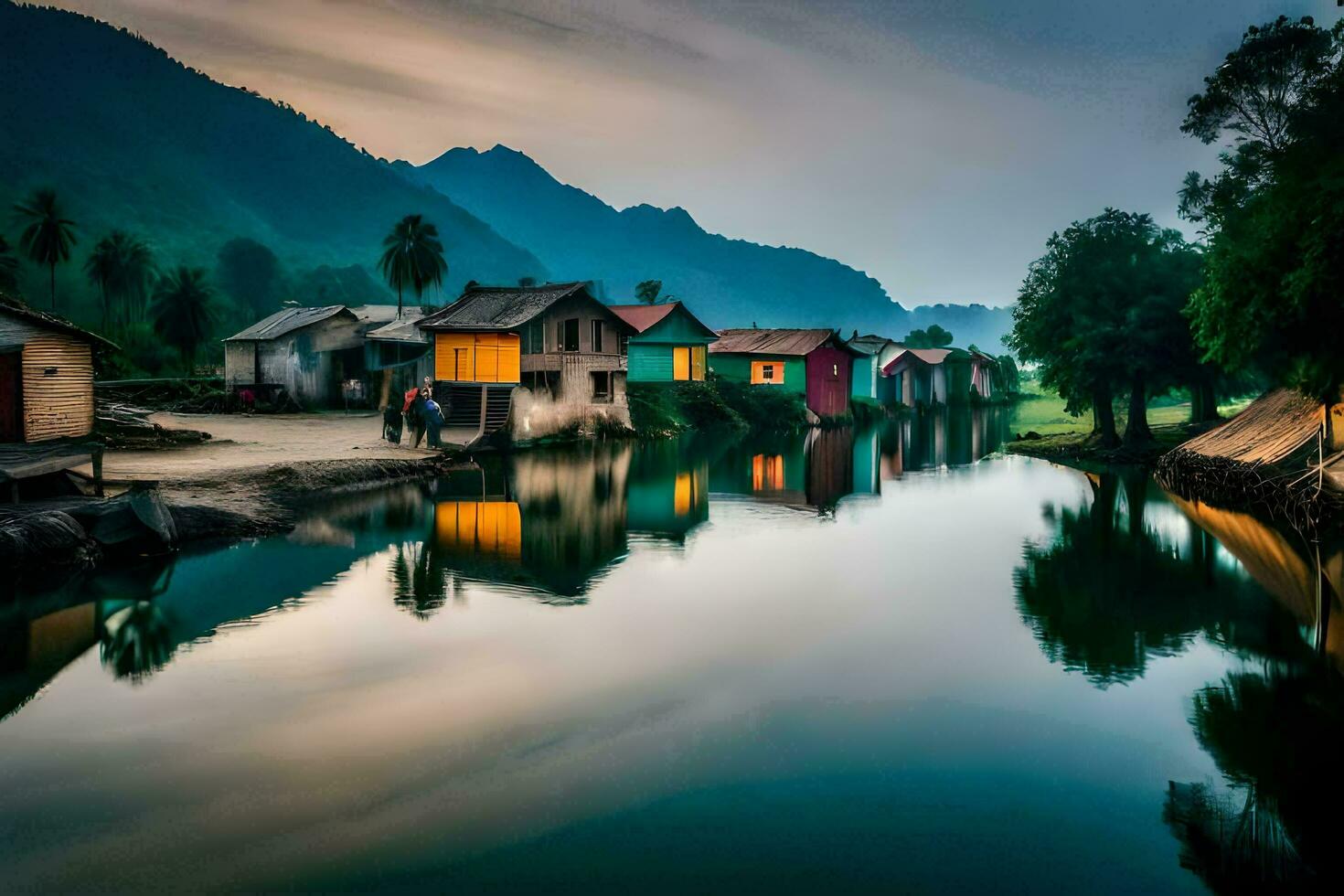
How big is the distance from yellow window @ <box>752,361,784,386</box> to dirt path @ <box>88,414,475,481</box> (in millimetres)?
29097

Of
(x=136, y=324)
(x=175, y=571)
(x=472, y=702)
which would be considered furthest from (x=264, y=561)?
(x=136, y=324)

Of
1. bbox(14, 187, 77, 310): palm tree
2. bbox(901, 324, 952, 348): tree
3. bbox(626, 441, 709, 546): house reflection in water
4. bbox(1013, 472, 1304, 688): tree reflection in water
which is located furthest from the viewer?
bbox(901, 324, 952, 348): tree

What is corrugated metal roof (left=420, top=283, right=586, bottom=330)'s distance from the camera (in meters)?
46.8

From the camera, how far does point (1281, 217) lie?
23.4 m

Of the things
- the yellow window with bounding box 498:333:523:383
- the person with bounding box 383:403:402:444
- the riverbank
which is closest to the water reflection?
the riverbank

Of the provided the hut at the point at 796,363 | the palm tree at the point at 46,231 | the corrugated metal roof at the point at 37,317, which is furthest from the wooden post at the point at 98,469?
the palm tree at the point at 46,231

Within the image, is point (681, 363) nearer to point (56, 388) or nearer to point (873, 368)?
point (873, 368)

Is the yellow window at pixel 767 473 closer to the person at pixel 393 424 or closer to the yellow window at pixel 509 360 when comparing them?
the yellow window at pixel 509 360

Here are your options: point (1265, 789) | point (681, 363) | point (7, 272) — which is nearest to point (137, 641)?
point (1265, 789)

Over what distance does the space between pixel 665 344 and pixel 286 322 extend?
22.2 m

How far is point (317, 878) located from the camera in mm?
8141

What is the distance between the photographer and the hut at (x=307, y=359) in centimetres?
5828

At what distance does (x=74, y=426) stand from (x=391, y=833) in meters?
27.8

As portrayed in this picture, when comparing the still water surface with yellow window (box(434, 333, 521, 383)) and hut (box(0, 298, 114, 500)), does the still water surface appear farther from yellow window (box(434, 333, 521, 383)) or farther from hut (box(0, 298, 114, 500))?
yellow window (box(434, 333, 521, 383))
